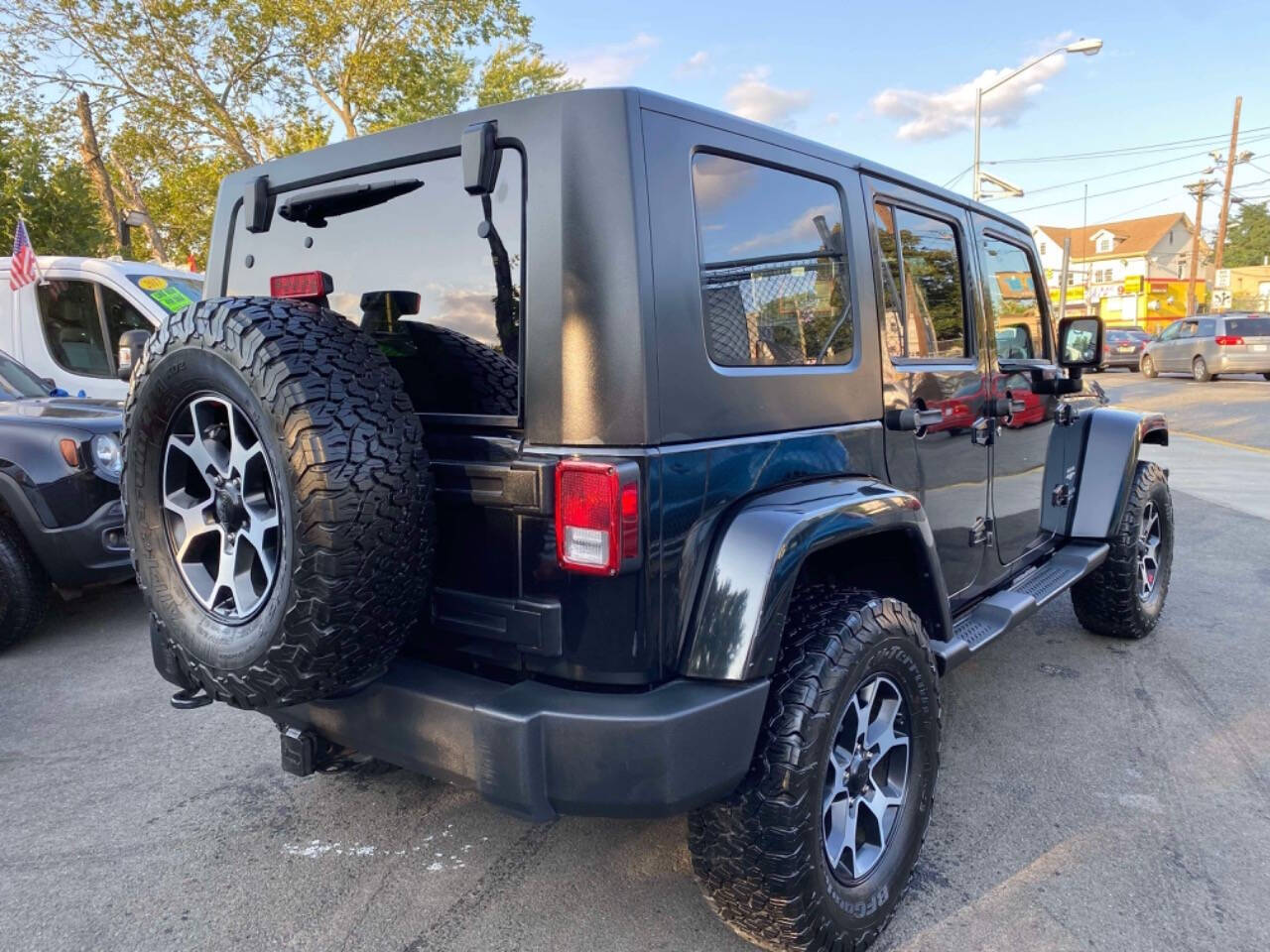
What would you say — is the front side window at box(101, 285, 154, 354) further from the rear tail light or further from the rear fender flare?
the rear fender flare

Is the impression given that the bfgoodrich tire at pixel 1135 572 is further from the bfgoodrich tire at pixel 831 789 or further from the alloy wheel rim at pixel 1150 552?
the bfgoodrich tire at pixel 831 789

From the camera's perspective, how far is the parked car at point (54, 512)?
4250 mm

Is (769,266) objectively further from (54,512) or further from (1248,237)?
(1248,237)

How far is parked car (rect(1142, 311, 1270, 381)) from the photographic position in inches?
795

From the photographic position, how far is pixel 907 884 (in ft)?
8.05

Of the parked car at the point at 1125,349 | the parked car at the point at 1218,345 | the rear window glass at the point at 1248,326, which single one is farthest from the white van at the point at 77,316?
the parked car at the point at 1125,349

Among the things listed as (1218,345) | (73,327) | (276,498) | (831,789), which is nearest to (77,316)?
(73,327)

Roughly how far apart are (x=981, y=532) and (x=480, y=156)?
2.36 metres

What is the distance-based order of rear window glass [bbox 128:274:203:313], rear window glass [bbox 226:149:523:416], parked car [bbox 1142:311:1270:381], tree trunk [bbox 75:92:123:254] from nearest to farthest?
rear window glass [bbox 226:149:523:416] < rear window glass [bbox 128:274:203:313] < tree trunk [bbox 75:92:123:254] < parked car [bbox 1142:311:1270:381]

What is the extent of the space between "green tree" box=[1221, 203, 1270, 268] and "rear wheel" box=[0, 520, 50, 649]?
9408 cm

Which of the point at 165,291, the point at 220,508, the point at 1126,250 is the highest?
the point at 1126,250

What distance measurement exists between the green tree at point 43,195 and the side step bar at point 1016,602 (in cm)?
1351

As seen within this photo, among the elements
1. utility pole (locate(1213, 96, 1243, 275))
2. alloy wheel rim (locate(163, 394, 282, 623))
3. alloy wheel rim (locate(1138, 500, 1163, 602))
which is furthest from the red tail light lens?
utility pole (locate(1213, 96, 1243, 275))

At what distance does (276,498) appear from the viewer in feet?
6.25
